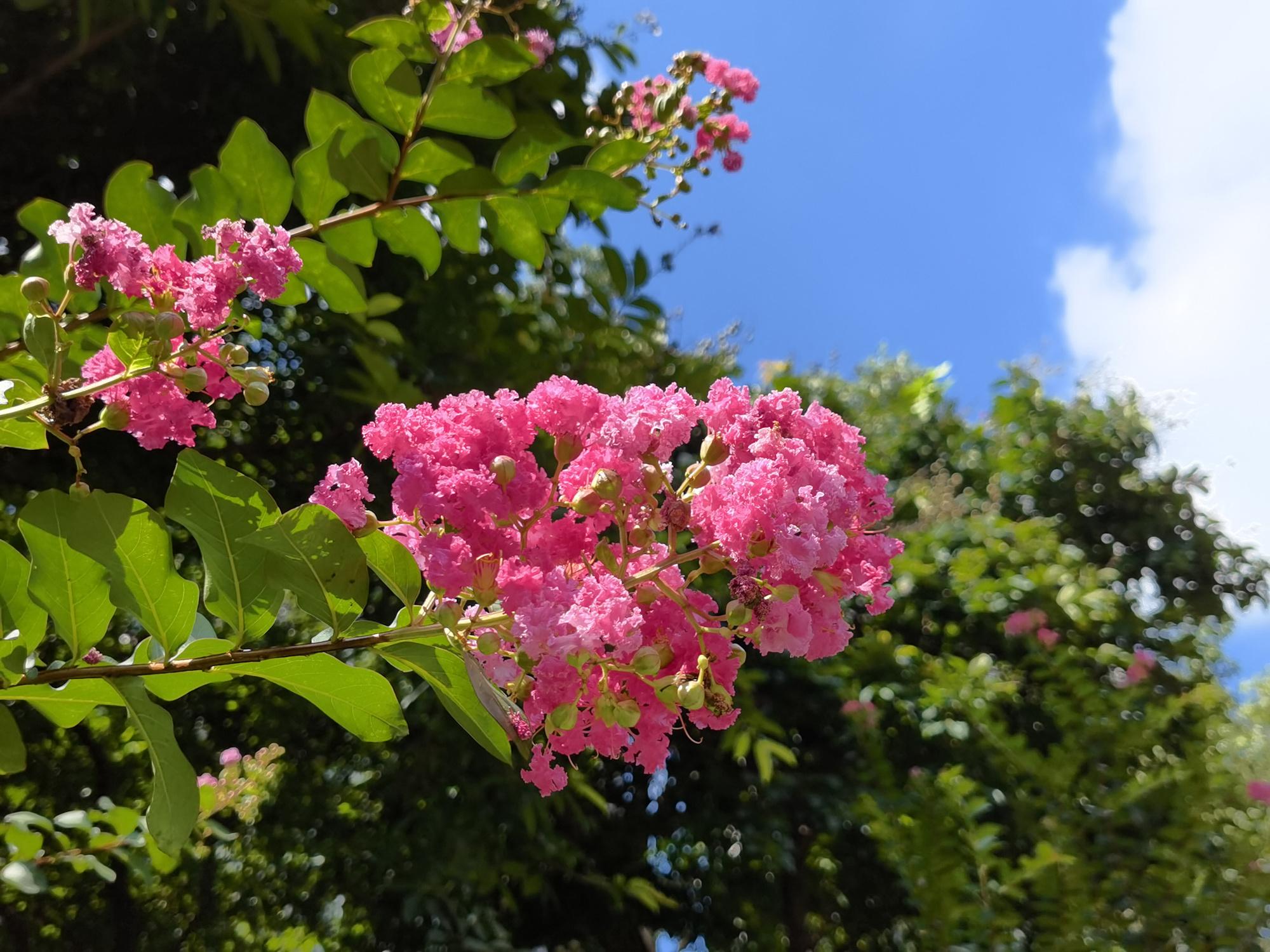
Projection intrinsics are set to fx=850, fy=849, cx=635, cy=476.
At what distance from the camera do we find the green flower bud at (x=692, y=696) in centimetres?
71

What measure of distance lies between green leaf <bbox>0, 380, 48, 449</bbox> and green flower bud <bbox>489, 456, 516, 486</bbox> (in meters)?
0.42

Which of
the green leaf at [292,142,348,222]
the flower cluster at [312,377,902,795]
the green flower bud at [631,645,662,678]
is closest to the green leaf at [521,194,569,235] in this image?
the green leaf at [292,142,348,222]

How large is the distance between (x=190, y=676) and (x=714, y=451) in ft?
1.65

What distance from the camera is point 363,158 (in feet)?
3.67

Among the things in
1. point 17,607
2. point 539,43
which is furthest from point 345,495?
point 539,43

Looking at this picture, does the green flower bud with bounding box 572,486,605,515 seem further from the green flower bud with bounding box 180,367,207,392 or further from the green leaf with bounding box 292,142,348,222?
the green leaf with bounding box 292,142,348,222

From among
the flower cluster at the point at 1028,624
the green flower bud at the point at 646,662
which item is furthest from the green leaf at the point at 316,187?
the flower cluster at the point at 1028,624

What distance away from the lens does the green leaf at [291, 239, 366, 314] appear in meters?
1.14

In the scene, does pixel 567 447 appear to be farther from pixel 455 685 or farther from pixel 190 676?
pixel 190 676

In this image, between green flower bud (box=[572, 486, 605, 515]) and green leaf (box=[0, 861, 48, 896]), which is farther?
green leaf (box=[0, 861, 48, 896])

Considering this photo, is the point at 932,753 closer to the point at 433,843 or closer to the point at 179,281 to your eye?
the point at 433,843

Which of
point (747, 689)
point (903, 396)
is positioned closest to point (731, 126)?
point (747, 689)

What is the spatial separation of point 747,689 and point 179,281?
2.18m

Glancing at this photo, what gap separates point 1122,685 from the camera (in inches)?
139
